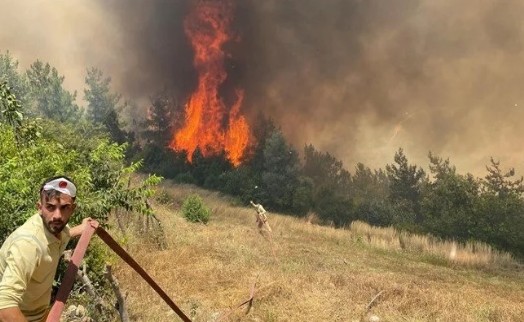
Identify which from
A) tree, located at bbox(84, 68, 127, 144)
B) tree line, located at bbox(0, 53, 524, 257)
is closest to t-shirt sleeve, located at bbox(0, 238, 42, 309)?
tree line, located at bbox(0, 53, 524, 257)

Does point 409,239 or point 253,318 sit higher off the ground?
point 409,239

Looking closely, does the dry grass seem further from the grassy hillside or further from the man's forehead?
the man's forehead

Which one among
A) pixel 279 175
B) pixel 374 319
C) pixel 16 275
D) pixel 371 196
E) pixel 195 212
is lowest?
pixel 374 319

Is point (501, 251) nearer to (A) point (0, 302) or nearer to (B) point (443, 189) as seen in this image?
(B) point (443, 189)

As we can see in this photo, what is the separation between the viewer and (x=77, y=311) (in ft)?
20.4

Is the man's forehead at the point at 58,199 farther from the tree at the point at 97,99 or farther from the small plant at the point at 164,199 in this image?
the tree at the point at 97,99

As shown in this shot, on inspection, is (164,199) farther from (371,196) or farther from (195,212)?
(371,196)

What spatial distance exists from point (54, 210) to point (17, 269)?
0.46 m

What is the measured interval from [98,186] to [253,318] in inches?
210

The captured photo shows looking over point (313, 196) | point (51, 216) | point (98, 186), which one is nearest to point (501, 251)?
point (313, 196)

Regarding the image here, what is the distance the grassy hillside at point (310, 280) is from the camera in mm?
8727

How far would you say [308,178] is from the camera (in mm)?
35719

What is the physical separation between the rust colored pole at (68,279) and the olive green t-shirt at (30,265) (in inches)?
18.4

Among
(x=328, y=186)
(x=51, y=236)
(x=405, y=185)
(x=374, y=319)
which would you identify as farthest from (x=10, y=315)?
(x=405, y=185)
